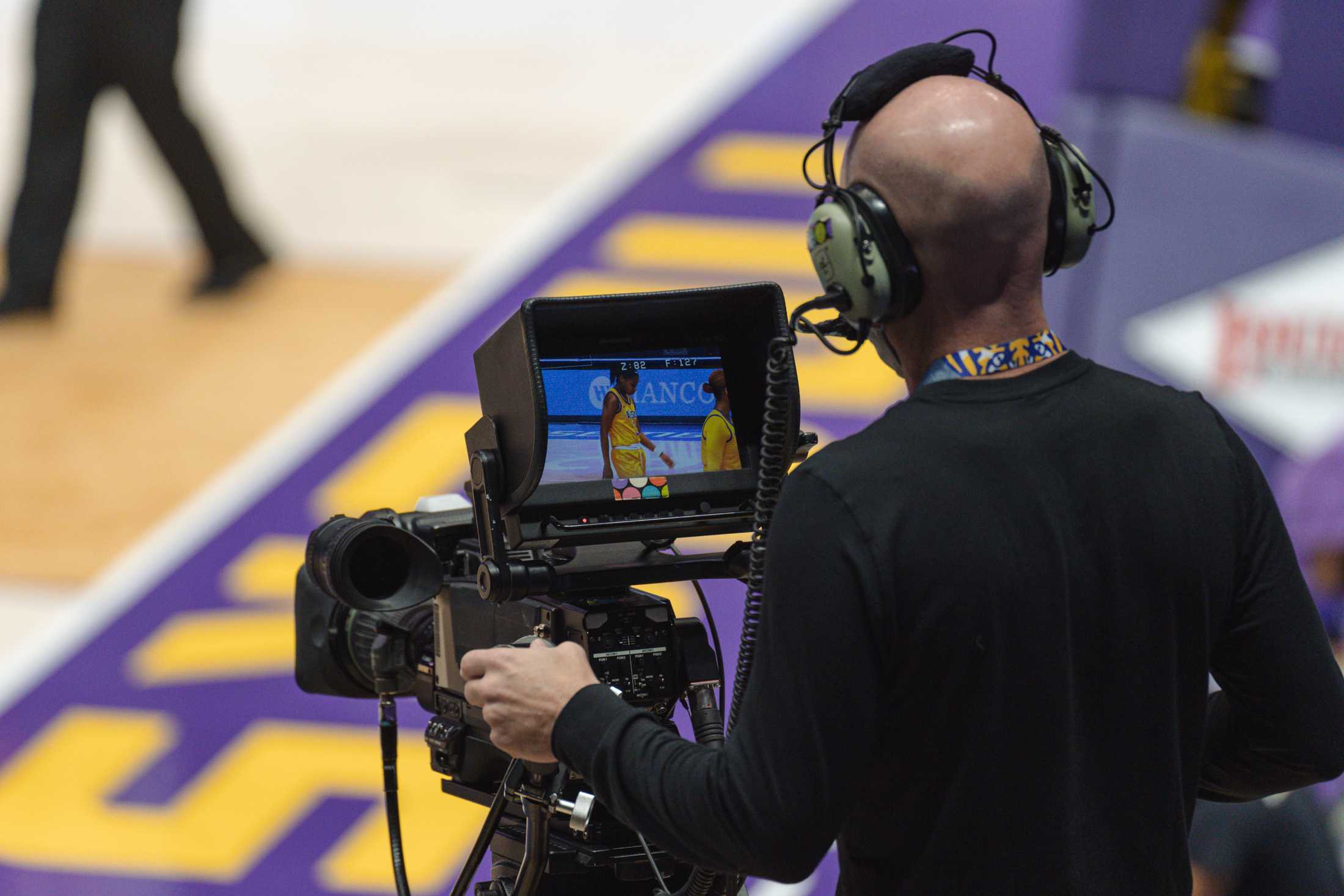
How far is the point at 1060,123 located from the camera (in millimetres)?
4246

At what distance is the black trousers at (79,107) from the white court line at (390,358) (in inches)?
42.1

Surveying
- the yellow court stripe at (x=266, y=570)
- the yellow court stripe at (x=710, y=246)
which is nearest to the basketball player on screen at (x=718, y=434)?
the yellow court stripe at (x=266, y=570)

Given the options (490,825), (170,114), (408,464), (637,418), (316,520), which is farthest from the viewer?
(170,114)

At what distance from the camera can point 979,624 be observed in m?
1.23

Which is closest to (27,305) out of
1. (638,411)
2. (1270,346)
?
(1270,346)

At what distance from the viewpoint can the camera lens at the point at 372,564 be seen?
67.7 inches

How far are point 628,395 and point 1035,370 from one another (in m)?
0.46

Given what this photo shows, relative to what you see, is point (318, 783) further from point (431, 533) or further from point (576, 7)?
point (576, 7)

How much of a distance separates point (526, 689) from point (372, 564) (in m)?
0.44

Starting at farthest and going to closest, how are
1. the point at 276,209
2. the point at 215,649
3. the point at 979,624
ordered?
the point at 276,209, the point at 215,649, the point at 979,624

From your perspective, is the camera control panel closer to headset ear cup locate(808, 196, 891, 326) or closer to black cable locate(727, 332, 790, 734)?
black cable locate(727, 332, 790, 734)

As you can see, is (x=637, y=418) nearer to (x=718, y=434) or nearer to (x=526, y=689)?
(x=718, y=434)

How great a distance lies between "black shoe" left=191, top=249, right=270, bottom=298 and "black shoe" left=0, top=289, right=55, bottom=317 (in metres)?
0.53

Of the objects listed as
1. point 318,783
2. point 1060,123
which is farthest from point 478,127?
point 318,783
